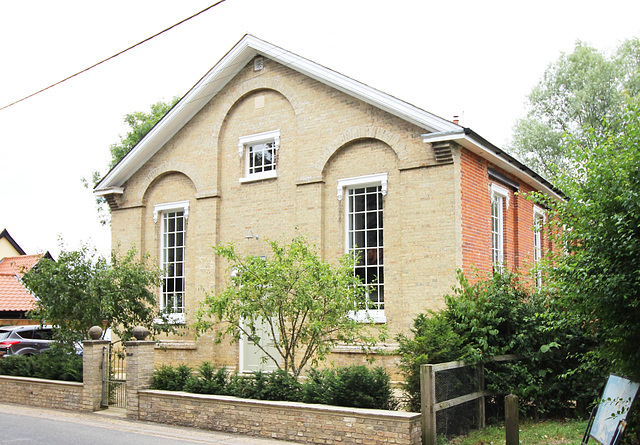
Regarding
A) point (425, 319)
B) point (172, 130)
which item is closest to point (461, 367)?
point (425, 319)

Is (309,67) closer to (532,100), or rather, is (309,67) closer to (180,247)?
(180,247)

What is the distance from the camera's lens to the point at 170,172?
19.3 meters

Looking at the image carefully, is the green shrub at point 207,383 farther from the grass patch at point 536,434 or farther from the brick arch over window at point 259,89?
the brick arch over window at point 259,89

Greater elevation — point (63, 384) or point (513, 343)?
point (513, 343)

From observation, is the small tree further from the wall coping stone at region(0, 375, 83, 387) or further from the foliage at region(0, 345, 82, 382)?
the foliage at region(0, 345, 82, 382)

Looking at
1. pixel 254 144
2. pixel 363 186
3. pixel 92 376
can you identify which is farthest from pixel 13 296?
pixel 363 186

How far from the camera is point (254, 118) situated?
17.8 meters

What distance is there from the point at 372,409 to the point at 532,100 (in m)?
31.5

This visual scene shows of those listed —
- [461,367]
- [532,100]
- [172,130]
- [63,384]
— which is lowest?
[63,384]

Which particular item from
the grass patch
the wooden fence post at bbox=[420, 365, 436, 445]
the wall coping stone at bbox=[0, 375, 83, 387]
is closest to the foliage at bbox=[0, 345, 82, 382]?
the wall coping stone at bbox=[0, 375, 83, 387]

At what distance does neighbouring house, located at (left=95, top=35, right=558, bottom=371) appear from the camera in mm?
14445

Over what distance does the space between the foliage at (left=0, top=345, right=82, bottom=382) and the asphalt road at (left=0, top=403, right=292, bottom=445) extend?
43.1 inches

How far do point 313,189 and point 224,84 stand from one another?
4642 mm

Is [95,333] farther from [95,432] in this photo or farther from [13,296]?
[13,296]
